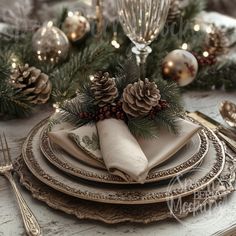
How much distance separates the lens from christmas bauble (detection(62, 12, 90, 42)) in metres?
1.03

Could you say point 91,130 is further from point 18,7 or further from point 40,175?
point 18,7

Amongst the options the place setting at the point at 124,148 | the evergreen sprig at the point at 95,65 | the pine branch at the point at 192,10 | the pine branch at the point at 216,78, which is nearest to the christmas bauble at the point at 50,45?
the evergreen sprig at the point at 95,65

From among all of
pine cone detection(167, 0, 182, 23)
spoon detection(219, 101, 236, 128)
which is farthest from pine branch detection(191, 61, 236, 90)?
pine cone detection(167, 0, 182, 23)

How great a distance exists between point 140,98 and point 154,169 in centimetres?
10

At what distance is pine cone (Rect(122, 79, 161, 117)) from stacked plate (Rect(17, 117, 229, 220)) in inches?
2.9

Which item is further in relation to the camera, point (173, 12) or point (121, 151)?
point (173, 12)

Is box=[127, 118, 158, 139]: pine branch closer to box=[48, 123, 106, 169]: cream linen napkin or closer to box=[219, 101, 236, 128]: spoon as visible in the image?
box=[48, 123, 106, 169]: cream linen napkin

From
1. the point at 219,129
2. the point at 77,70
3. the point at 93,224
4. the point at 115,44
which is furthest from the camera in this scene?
the point at 115,44

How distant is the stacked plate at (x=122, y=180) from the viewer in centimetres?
54

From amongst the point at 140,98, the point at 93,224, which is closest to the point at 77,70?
the point at 140,98

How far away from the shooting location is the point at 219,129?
737mm

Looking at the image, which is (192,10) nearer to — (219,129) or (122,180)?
(219,129)

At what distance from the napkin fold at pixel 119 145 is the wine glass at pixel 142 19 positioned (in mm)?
221

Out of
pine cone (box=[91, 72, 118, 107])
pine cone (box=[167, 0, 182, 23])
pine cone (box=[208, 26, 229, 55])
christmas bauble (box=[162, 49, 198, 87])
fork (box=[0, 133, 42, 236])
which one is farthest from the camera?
pine cone (box=[167, 0, 182, 23])
